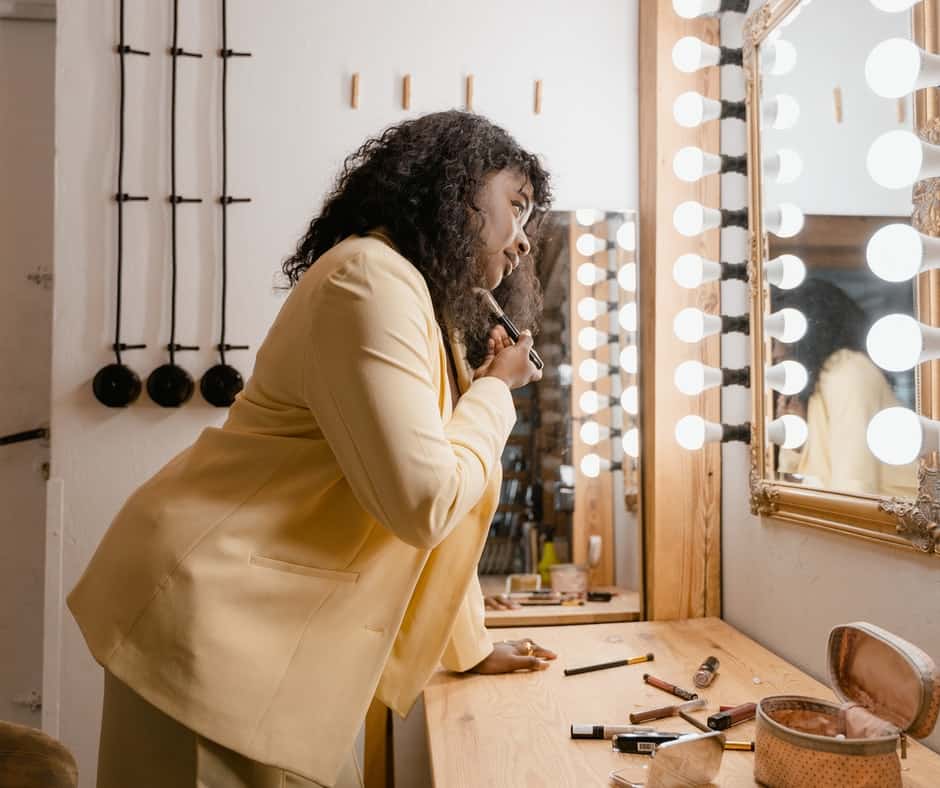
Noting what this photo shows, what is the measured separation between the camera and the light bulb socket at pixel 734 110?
136cm

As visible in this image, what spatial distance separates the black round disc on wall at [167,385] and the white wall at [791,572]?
1040 millimetres

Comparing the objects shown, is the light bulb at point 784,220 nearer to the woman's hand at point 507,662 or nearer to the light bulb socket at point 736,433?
the light bulb socket at point 736,433

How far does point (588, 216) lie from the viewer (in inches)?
61.1

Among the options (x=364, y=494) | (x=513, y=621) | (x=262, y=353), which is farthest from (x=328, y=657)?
(x=513, y=621)

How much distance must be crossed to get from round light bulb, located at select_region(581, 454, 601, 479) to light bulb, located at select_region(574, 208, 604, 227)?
0.47 metres

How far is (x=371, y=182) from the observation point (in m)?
0.96

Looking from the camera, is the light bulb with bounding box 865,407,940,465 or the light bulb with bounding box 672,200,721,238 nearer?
the light bulb with bounding box 865,407,940,465

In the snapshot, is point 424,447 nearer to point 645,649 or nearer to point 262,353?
point 262,353

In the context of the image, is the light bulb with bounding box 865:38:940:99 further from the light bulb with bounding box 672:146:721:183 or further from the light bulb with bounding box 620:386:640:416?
the light bulb with bounding box 620:386:640:416

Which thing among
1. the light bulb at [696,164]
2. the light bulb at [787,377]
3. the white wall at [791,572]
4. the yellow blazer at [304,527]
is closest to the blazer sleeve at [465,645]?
the yellow blazer at [304,527]

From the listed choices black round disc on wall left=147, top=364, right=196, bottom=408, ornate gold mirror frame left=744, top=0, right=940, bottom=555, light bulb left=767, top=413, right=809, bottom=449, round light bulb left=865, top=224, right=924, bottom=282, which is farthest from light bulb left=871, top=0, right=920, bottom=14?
black round disc on wall left=147, top=364, right=196, bottom=408

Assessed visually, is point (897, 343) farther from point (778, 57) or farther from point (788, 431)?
point (778, 57)

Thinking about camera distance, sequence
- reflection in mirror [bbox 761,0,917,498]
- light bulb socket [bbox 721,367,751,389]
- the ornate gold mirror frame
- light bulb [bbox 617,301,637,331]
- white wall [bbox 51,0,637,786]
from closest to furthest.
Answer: the ornate gold mirror frame < reflection in mirror [bbox 761,0,917,498] < light bulb socket [bbox 721,367,751,389] < white wall [bbox 51,0,637,786] < light bulb [bbox 617,301,637,331]

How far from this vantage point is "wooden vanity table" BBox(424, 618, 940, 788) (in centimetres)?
80
